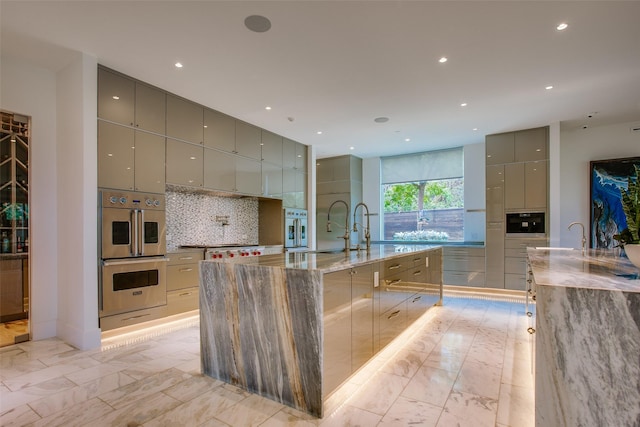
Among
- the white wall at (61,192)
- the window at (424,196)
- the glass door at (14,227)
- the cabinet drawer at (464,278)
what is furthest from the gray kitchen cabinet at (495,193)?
the glass door at (14,227)

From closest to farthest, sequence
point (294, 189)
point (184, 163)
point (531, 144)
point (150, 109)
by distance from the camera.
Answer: point (150, 109) < point (184, 163) < point (531, 144) < point (294, 189)

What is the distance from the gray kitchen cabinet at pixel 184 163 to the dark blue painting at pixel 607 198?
6.11 meters

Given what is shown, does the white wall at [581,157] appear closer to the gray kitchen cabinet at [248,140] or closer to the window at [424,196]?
the window at [424,196]

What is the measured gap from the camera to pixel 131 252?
11.2 feet

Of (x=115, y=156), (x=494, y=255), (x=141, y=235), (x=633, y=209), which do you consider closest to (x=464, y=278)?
(x=494, y=255)

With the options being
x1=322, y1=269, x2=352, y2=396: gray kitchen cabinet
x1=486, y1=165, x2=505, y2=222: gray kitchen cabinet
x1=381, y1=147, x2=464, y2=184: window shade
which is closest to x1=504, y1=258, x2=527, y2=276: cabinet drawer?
x1=486, y1=165, x2=505, y2=222: gray kitchen cabinet

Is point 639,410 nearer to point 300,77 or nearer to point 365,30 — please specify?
point 365,30

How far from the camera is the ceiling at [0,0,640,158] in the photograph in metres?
2.38

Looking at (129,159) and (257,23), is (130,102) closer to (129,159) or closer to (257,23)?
(129,159)

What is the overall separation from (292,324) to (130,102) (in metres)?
3.08

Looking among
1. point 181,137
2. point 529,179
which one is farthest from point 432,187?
point 181,137

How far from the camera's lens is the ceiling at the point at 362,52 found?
7.82 feet

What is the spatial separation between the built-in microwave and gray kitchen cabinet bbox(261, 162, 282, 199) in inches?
156

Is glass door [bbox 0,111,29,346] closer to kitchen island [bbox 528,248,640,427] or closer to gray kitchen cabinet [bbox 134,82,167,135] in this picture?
gray kitchen cabinet [bbox 134,82,167,135]
